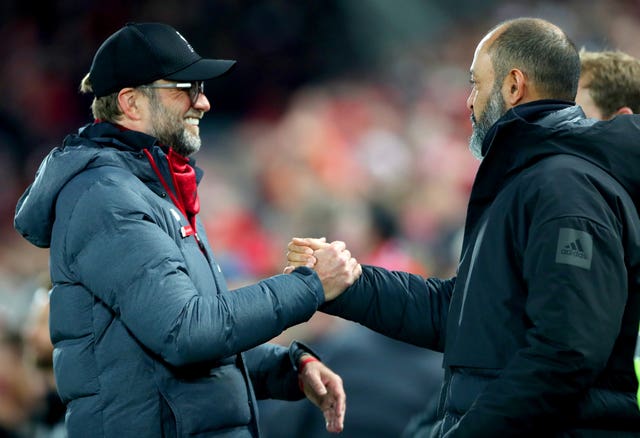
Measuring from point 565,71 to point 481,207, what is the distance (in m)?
0.43

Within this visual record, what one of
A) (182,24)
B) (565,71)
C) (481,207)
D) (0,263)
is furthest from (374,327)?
(182,24)

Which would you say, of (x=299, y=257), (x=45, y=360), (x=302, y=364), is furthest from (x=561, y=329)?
(x=45, y=360)

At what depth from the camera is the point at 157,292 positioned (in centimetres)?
234

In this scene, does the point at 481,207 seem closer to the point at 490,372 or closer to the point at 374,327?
the point at 490,372

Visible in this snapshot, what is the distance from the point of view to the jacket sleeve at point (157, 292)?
234 centimetres

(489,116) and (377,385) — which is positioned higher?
(489,116)

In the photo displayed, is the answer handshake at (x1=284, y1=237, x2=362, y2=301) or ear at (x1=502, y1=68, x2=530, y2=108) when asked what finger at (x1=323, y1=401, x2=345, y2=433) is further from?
ear at (x1=502, y1=68, x2=530, y2=108)

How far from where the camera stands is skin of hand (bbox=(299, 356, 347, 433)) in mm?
2877

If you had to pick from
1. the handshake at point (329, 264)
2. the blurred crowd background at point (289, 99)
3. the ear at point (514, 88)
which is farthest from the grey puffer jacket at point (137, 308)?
the blurred crowd background at point (289, 99)

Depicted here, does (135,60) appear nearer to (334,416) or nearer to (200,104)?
(200,104)

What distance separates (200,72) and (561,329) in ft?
4.23

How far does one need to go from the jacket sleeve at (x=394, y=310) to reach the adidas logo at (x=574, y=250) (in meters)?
0.83

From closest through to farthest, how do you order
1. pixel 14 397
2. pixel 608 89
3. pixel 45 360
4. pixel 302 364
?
pixel 302 364, pixel 608 89, pixel 45 360, pixel 14 397

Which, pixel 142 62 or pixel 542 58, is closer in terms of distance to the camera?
pixel 542 58
